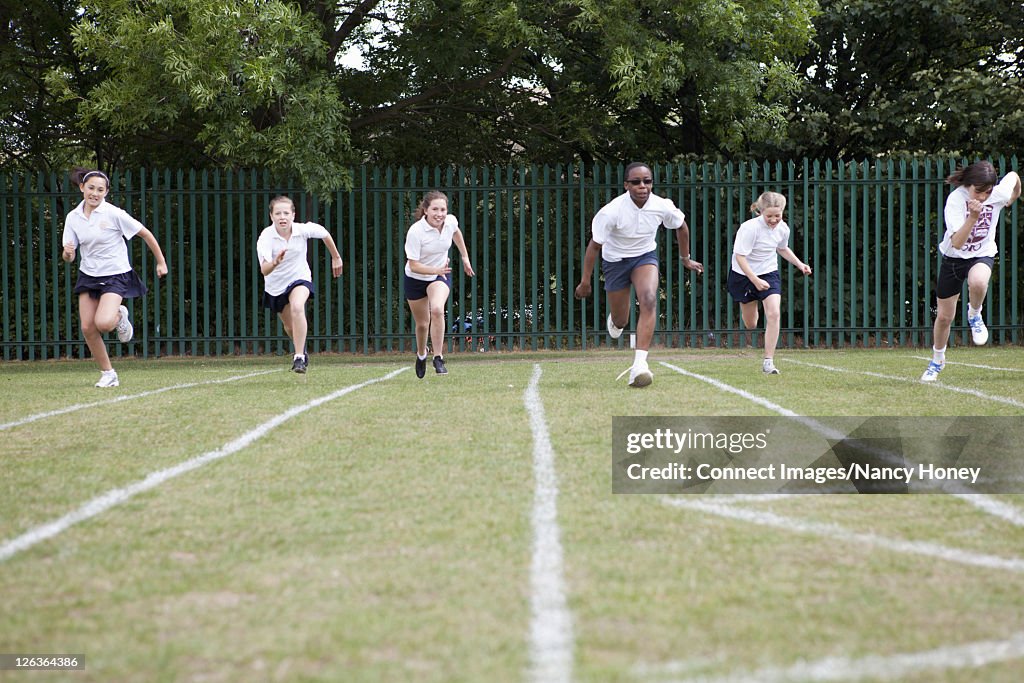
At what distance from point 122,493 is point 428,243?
6.82 metres

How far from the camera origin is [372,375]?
12.5 m

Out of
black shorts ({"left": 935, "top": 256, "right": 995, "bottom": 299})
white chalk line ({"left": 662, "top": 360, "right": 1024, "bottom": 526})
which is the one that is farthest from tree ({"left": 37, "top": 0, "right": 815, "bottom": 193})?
white chalk line ({"left": 662, "top": 360, "right": 1024, "bottom": 526})

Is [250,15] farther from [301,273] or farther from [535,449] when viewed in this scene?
[535,449]

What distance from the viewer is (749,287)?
1212 centimetres

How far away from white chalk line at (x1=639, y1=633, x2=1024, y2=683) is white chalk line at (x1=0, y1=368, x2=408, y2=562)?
2.59 meters

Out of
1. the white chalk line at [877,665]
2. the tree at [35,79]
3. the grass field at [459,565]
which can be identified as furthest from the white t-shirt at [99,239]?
the white chalk line at [877,665]

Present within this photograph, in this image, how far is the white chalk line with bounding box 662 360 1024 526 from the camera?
14.9 ft

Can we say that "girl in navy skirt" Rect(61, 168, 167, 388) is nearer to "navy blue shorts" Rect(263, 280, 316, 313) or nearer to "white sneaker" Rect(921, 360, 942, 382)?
"navy blue shorts" Rect(263, 280, 316, 313)

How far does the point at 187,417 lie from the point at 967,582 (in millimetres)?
5832

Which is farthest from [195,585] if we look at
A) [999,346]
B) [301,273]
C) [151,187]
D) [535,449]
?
[999,346]

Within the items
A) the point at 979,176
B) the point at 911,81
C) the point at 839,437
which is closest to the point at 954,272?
the point at 979,176

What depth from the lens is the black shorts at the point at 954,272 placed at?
1048cm

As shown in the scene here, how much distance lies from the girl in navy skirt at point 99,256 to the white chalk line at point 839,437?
576 cm

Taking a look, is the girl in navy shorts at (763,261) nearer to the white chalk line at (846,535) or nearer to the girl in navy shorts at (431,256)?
the girl in navy shorts at (431,256)
